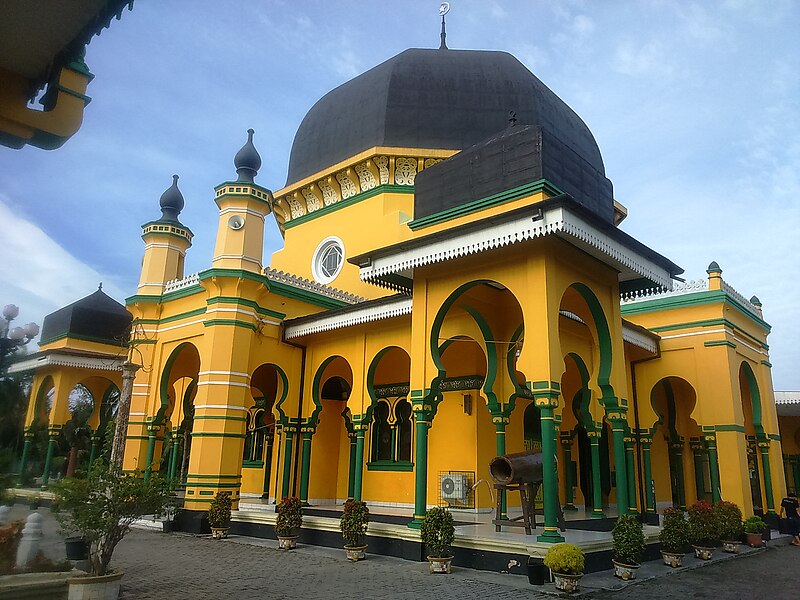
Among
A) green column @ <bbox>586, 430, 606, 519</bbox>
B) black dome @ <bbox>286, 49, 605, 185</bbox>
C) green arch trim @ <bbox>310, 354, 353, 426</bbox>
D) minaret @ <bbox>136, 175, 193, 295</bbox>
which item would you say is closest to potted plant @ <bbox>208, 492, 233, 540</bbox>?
green arch trim @ <bbox>310, 354, 353, 426</bbox>

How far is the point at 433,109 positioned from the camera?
61.4 feet

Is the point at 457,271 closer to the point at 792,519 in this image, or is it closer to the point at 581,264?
the point at 581,264

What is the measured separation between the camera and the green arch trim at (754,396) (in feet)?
52.2

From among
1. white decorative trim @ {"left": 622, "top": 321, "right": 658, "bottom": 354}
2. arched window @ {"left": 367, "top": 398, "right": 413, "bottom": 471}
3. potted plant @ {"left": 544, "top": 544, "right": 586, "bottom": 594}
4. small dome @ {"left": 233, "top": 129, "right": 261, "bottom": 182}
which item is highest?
small dome @ {"left": 233, "top": 129, "right": 261, "bottom": 182}

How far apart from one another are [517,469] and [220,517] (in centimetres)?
640

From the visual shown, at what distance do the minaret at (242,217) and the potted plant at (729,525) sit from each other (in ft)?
36.7

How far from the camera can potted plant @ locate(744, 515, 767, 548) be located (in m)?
12.4

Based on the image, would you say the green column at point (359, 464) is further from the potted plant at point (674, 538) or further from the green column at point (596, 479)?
the potted plant at point (674, 538)

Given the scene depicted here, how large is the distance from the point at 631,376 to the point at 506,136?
8472 millimetres

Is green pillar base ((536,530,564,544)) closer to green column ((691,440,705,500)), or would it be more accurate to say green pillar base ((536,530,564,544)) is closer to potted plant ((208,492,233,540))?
potted plant ((208,492,233,540))

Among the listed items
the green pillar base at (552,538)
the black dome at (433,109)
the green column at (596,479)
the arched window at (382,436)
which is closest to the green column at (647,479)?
the green column at (596,479)

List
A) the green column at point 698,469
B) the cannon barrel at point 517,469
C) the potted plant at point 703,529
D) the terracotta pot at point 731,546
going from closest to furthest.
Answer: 1. the cannon barrel at point 517,469
2. the potted plant at point 703,529
3. the terracotta pot at point 731,546
4. the green column at point 698,469

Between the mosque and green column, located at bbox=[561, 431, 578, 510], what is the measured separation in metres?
0.05

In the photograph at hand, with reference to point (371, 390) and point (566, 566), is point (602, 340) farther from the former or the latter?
point (371, 390)
